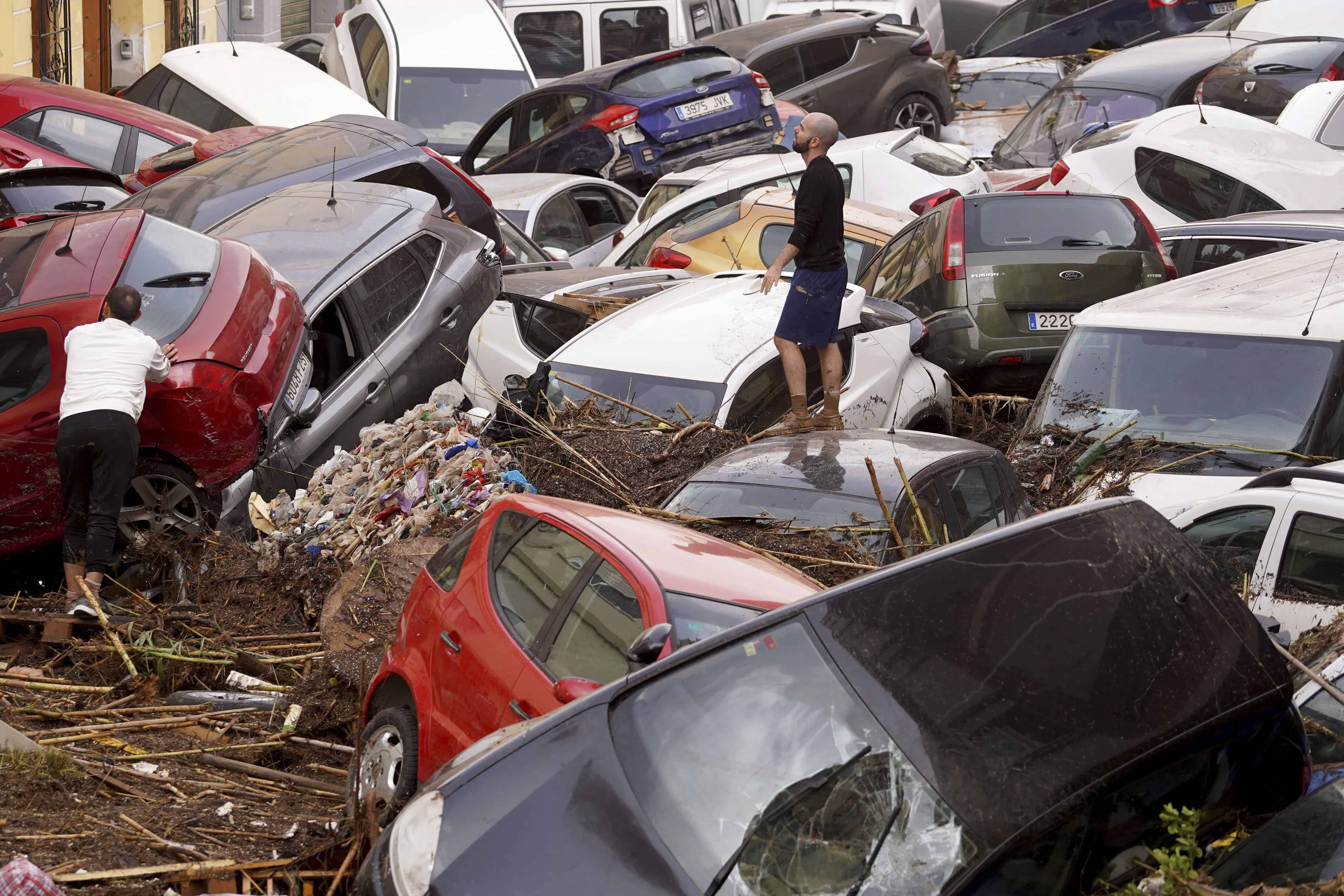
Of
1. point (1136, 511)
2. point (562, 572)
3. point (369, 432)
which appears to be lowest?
point (369, 432)

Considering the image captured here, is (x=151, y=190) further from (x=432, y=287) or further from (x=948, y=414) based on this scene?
(x=948, y=414)

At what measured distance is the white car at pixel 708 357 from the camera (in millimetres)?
8164

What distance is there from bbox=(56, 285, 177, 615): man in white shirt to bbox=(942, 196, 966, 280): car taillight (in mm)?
5527

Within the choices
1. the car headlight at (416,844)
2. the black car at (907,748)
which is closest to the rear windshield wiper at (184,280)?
the black car at (907,748)

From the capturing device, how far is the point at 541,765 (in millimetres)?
3633

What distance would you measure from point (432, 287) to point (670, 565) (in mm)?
5618

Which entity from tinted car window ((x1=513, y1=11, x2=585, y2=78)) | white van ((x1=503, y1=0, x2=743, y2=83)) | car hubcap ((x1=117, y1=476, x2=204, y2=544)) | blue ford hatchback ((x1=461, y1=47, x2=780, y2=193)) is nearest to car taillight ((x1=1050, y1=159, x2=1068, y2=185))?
blue ford hatchback ((x1=461, y1=47, x2=780, y2=193))

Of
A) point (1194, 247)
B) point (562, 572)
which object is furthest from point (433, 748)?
point (1194, 247)

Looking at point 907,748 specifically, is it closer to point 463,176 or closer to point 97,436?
point 97,436

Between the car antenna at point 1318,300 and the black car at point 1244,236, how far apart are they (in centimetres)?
188

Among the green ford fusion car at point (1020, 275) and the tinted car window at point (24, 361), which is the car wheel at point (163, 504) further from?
the green ford fusion car at point (1020, 275)

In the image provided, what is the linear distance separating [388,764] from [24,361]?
12.5 feet

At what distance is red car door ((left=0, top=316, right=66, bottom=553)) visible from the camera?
739 cm

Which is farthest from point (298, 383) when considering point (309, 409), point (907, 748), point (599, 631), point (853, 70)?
point (853, 70)
